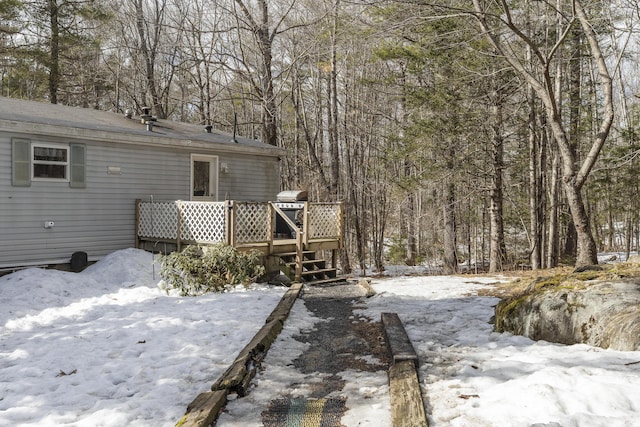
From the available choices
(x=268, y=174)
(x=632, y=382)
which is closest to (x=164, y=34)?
(x=268, y=174)

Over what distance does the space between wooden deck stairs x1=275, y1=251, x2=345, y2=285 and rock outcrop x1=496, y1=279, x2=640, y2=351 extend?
5339mm

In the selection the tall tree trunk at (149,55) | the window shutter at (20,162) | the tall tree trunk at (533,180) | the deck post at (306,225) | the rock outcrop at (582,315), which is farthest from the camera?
the tall tree trunk at (149,55)

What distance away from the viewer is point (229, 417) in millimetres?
3166

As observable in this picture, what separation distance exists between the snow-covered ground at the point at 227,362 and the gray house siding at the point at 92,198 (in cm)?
161

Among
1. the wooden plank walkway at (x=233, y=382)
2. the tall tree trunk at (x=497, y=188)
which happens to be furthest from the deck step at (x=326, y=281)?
the tall tree trunk at (x=497, y=188)

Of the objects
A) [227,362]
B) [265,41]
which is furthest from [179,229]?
[265,41]

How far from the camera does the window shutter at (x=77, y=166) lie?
9.41 meters

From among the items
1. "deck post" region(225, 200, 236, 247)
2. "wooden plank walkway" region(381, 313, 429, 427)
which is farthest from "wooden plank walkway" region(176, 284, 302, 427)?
"deck post" region(225, 200, 236, 247)

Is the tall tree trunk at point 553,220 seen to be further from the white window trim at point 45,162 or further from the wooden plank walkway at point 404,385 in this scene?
the white window trim at point 45,162

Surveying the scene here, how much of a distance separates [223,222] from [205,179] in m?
3.63

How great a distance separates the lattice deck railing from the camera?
884 centimetres

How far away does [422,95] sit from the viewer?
12406 mm

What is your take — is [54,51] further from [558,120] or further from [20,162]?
[558,120]

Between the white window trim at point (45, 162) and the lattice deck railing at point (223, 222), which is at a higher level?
the white window trim at point (45, 162)
